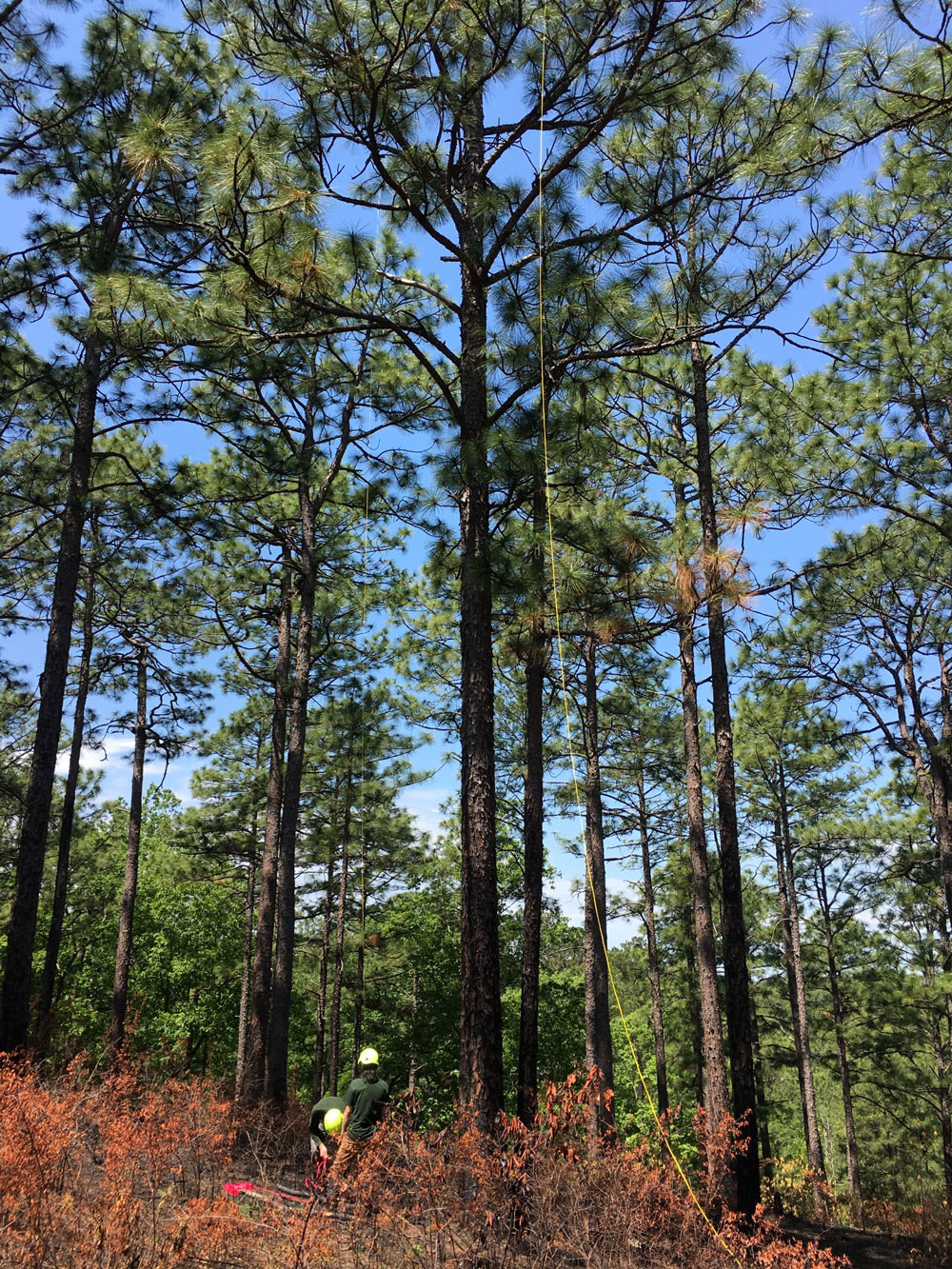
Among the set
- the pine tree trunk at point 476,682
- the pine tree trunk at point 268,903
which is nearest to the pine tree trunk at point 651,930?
the pine tree trunk at point 268,903

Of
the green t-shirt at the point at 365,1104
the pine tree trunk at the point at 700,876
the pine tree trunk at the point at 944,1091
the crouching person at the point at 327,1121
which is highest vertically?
the pine tree trunk at the point at 700,876

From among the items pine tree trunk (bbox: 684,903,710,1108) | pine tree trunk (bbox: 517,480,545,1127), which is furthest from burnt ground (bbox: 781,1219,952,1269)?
pine tree trunk (bbox: 684,903,710,1108)

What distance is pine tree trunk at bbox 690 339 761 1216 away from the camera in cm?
730

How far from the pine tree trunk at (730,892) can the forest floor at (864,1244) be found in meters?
1.37

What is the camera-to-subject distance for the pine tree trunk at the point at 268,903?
1074 cm

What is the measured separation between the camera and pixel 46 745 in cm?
780

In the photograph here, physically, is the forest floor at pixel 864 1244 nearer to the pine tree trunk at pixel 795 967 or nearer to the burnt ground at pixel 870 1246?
the burnt ground at pixel 870 1246

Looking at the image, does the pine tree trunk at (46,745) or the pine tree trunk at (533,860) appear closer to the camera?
the pine tree trunk at (533,860)

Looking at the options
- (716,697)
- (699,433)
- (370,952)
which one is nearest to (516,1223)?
(716,697)

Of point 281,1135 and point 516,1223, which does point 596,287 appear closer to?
point 516,1223

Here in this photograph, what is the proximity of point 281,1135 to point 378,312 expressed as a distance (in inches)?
351

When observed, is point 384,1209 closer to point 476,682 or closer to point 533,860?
point 476,682

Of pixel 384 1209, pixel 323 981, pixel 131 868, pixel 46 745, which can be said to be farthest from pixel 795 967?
pixel 384 1209

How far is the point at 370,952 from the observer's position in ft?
72.5
